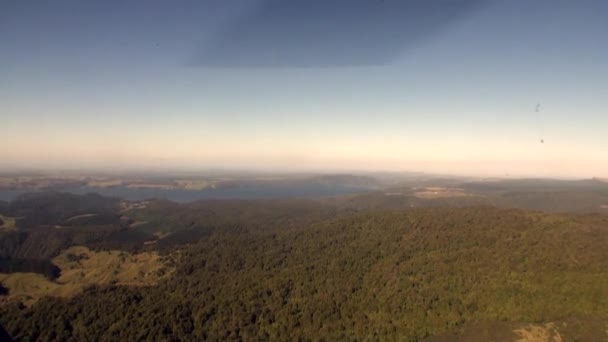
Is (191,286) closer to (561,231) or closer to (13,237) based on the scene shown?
(561,231)

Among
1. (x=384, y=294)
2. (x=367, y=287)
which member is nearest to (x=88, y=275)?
(x=367, y=287)

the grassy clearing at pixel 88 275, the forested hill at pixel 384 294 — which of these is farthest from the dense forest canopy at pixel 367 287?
the grassy clearing at pixel 88 275

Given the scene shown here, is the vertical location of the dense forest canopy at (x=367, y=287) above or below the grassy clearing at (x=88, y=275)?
above

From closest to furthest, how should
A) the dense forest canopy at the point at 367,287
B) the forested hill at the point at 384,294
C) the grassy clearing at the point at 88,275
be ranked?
1. the forested hill at the point at 384,294
2. the dense forest canopy at the point at 367,287
3. the grassy clearing at the point at 88,275

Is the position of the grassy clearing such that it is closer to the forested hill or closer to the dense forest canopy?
the dense forest canopy

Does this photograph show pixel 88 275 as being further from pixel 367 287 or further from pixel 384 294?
pixel 384 294

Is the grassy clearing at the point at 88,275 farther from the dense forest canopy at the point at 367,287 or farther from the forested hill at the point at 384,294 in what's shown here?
the forested hill at the point at 384,294
